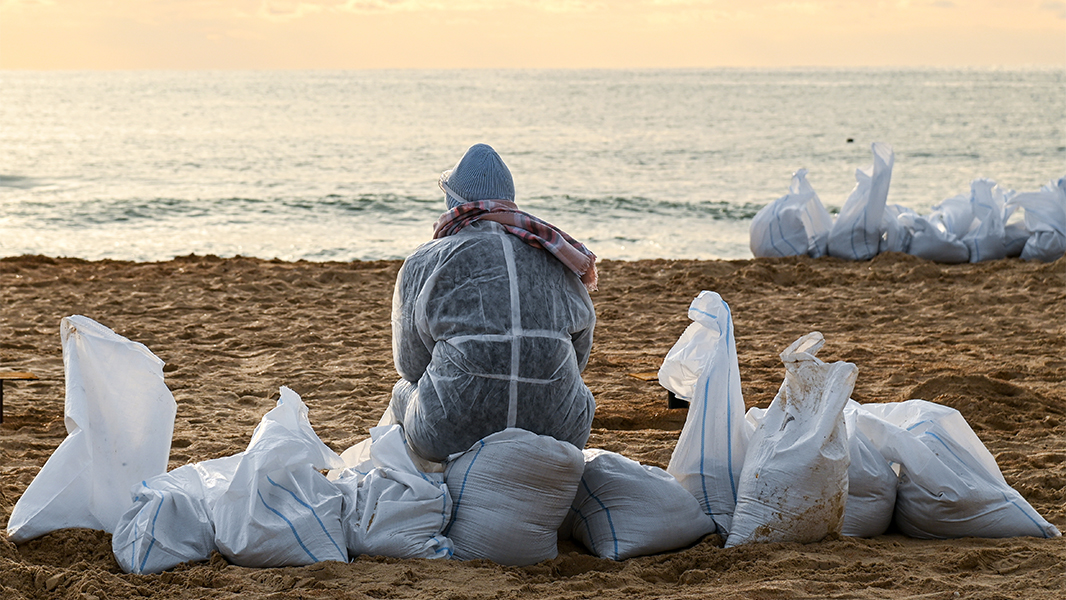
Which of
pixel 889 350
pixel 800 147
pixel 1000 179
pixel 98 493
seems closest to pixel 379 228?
pixel 889 350

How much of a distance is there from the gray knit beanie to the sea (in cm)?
866

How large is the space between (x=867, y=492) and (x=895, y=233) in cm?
→ 615

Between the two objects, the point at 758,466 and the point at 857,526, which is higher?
the point at 758,466

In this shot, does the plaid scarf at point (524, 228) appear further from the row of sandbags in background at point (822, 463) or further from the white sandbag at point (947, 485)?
the white sandbag at point (947, 485)

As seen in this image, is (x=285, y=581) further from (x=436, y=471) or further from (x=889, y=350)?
(x=889, y=350)

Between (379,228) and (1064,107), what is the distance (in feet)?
162

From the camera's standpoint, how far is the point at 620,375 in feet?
17.0

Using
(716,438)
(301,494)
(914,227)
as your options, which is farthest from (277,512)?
(914,227)

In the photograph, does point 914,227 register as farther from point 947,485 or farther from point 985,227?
point 947,485

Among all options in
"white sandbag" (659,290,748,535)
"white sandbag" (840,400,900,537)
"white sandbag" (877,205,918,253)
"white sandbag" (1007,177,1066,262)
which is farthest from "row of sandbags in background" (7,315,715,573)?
"white sandbag" (1007,177,1066,262)

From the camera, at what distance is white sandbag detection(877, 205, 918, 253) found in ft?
28.1

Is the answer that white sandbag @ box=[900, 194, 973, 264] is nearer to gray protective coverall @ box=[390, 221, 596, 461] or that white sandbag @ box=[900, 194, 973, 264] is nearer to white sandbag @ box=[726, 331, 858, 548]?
white sandbag @ box=[726, 331, 858, 548]

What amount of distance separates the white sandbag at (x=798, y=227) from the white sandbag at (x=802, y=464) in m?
6.06

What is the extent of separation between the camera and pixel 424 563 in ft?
8.66
